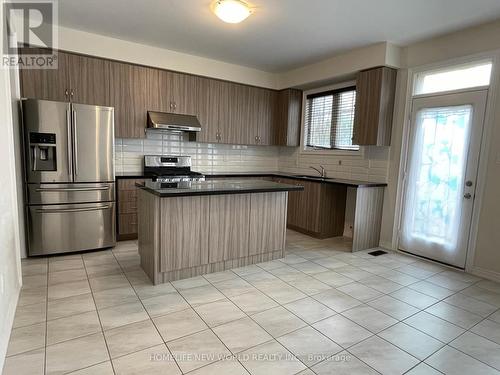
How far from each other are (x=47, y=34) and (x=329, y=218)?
4547mm

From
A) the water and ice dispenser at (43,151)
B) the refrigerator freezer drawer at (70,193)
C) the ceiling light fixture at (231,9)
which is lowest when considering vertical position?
the refrigerator freezer drawer at (70,193)

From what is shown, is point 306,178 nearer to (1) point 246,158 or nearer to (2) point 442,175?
(1) point 246,158

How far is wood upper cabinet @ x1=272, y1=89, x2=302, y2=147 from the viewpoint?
5.54 metres

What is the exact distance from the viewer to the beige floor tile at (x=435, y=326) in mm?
2201

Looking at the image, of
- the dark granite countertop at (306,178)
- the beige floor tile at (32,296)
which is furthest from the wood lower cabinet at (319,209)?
the beige floor tile at (32,296)

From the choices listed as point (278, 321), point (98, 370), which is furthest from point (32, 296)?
point (278, 321)

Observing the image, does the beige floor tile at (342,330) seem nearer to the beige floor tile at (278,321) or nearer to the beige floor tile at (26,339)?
the beige floor tile at (278,321)

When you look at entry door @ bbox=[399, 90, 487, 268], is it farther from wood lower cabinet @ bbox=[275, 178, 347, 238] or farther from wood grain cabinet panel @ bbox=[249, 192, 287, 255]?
wood grain cabinet panel @ bbox=[249, 192, 287, 255]

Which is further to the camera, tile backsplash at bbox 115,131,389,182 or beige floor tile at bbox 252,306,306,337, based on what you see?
tile backsplash at bbox 115,131,389,182

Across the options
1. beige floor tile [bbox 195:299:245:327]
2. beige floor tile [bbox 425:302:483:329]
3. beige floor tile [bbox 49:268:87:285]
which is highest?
beige floor tile [bbox 425:302:483:329]

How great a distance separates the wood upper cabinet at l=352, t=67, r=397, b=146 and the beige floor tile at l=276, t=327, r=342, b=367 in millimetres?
2818

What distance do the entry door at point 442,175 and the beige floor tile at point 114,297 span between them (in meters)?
3.47

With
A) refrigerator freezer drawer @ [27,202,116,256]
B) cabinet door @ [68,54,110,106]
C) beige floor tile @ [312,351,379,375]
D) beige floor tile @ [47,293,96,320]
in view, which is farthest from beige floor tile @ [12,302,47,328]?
cabinet door @ [68,54,110,106]

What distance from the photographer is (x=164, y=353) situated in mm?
1883
